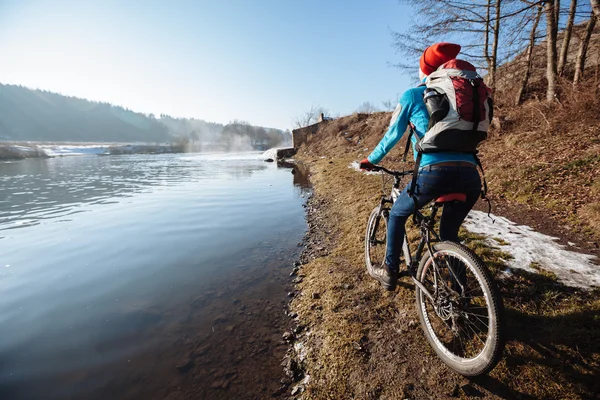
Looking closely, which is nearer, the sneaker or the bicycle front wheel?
the bicycle front wheel

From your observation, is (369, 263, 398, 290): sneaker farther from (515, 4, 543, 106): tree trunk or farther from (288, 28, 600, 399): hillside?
(515, 4, 543, 106): tree trunk

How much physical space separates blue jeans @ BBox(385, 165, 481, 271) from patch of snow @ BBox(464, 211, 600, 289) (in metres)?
2.10

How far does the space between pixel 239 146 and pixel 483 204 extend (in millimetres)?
124346

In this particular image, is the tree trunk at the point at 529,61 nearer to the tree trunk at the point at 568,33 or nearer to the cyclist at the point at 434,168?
the tree trunk at the point at 568,33

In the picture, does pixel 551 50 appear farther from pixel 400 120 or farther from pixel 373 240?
pixel 400 120

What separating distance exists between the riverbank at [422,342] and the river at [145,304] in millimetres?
734

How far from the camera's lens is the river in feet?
11.0

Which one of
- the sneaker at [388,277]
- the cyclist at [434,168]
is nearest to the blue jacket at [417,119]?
the cyclist at [434,168]

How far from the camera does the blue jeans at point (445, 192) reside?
2.47 metres

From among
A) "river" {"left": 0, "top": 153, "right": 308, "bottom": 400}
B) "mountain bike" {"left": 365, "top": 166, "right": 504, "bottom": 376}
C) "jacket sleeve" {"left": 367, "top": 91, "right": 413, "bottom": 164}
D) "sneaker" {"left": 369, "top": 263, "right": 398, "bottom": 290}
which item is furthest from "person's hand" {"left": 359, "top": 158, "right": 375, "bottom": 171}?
"river" {"left": 0, "top": 153, "right": 308, "bottom": 400}

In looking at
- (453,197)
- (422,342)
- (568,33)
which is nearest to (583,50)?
(568,33)

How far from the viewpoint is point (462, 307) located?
2.55 m

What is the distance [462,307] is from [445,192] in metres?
1.20

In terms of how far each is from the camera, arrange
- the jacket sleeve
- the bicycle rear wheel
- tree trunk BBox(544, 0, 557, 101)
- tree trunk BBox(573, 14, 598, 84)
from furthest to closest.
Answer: tree trunk BBox(573, 14, 598, 84) → tree trunk BBox(544, 0, 557, 101) → the bicycle rear wheel → the jacket sleeve
